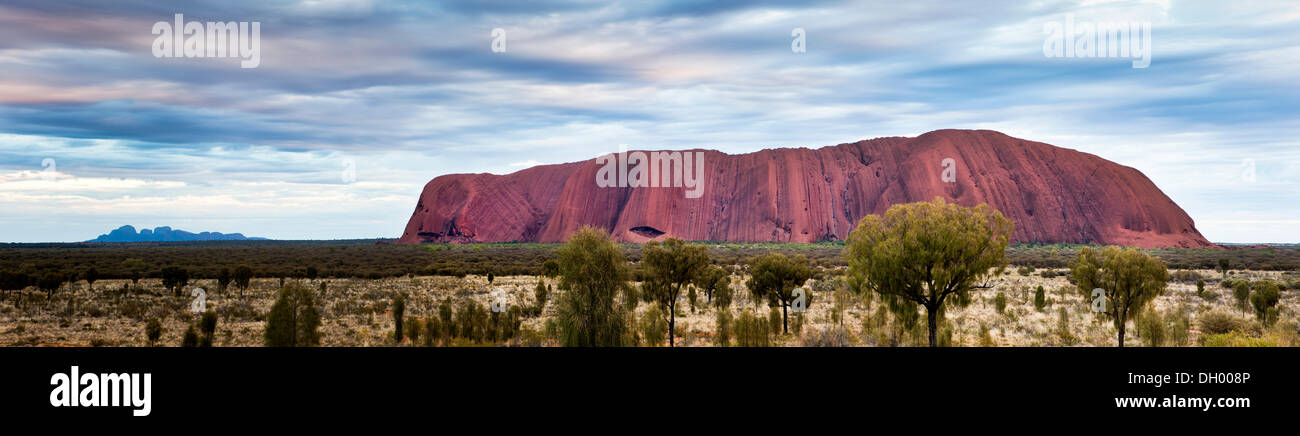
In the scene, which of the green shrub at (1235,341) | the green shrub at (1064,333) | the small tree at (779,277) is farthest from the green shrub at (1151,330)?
the small tree at (779,277)

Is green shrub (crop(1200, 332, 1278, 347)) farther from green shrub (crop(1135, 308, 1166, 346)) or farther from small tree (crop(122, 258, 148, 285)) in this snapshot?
small tree (crop(122, 258, 148, 285))

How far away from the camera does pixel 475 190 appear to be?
14538cm

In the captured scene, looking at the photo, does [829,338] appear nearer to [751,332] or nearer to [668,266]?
[751,332]

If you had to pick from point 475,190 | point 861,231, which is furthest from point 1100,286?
point 475,190

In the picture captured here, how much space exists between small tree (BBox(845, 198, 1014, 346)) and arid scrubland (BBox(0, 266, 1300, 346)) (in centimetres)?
188

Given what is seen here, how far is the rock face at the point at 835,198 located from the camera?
118188mm

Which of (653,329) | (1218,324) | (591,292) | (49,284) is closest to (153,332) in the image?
(591,292)

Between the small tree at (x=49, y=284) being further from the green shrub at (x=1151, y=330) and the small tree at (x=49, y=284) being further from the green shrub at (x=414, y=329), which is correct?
the green shrub at (x=1151, y=330)

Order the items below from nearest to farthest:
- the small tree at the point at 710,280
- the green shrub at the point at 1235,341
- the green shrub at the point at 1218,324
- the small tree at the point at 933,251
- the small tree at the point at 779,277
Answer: the green shrub at the point at 1235,341, the small tree at the point at 933,251, the green shrub at the point at 1218,324, the small tree at the point at 710,280, the small tree at the point at 779,277

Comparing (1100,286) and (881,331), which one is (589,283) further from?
(1100,286)

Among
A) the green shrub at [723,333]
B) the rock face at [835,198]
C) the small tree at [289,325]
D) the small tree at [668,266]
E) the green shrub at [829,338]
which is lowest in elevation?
the green shrub at [829,338]

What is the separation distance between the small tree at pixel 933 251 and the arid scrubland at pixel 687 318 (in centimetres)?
188

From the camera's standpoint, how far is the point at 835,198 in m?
130
